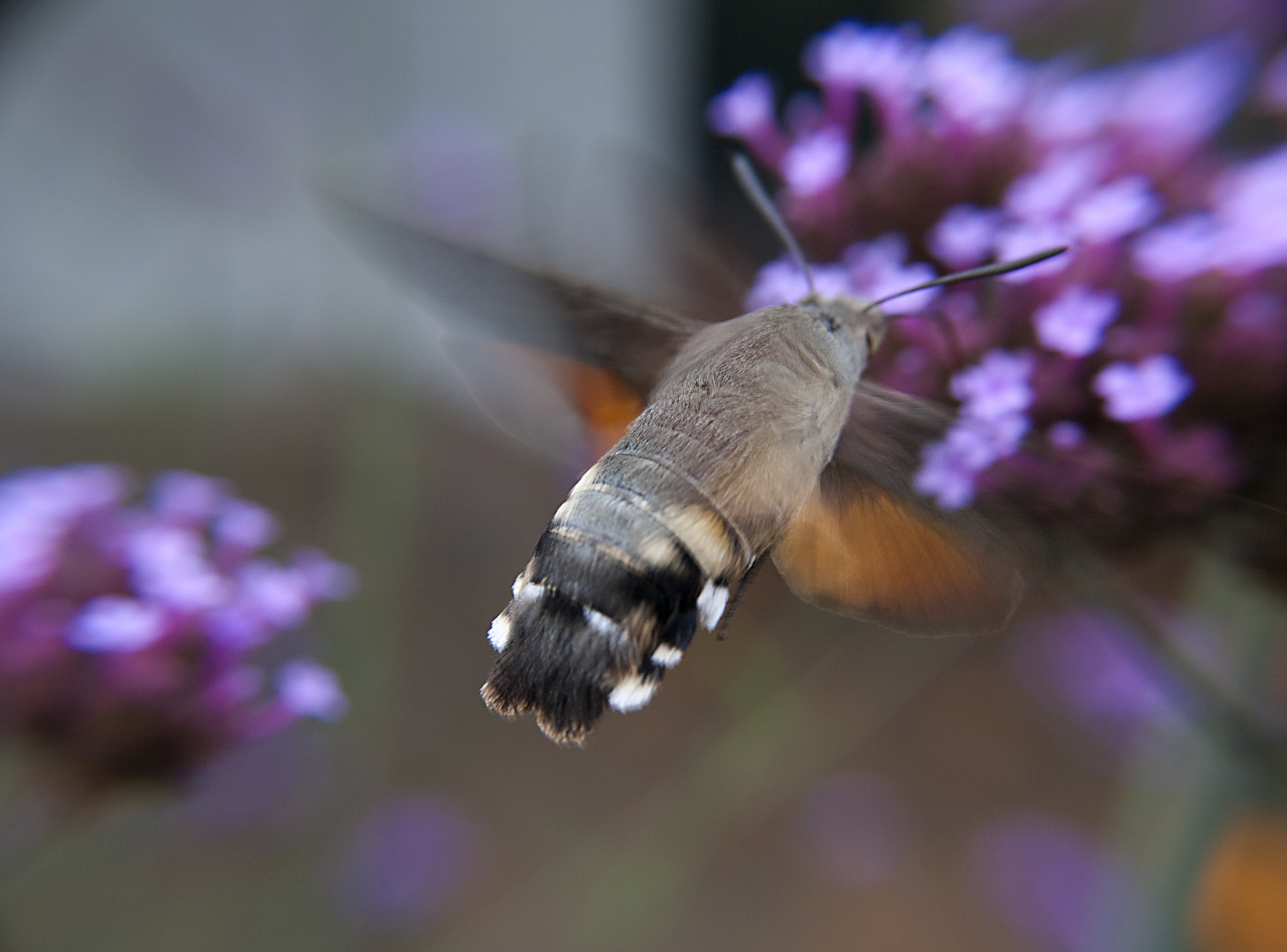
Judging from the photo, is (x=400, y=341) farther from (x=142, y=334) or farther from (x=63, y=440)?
(x=63, y=440)

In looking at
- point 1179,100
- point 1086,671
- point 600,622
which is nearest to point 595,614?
point 600,622

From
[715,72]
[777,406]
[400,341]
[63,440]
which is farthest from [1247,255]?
[63,440]

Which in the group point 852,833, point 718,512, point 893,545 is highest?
point 718,512

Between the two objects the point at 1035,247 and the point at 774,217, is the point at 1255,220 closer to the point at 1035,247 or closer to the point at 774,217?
the point at 1035,247

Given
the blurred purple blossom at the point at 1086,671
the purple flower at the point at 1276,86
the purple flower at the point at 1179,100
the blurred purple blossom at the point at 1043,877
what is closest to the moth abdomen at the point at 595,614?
the purple flower at the point at 1179,100

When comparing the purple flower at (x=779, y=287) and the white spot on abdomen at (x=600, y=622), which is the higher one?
the white spot on abdomen at (x=600, y=622)

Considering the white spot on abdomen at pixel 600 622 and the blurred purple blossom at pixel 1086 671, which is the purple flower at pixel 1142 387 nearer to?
the white spot on abdomen at pixel 600 622
